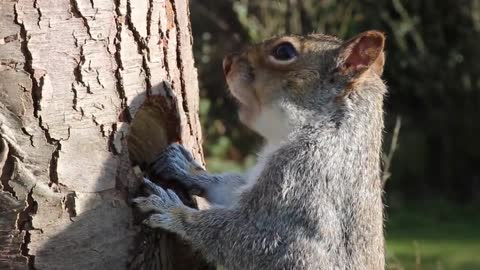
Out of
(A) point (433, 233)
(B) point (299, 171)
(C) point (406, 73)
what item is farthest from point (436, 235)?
(B) point (299, 171)

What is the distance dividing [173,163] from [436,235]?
476 centimetres

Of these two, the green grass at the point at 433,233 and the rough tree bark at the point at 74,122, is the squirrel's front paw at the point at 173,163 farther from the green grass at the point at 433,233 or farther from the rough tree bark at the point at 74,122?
the green grass at the point at 433,233

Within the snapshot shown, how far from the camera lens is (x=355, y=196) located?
9.98 ft

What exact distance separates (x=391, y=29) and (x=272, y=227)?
5.81m

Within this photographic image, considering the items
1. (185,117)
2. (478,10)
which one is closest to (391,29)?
(478,10)

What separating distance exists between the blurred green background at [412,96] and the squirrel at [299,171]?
376 cm

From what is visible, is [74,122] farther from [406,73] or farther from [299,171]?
[406,73]

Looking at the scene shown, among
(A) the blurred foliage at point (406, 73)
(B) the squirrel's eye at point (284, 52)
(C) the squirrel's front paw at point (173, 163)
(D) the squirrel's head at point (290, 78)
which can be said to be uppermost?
(A) the blurred foliage at point (406, 73)

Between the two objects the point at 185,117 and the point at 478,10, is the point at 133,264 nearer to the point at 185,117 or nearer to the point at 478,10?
the point at 185,117

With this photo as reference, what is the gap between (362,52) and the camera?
10.0 ft

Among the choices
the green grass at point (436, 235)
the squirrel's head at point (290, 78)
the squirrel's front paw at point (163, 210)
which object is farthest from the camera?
the green grass at point (436, 235)

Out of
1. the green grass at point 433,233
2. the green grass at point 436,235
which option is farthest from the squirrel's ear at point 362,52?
the green grass at point 433,233

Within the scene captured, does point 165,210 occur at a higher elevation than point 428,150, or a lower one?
lower

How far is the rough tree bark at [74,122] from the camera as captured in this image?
8.77ft
